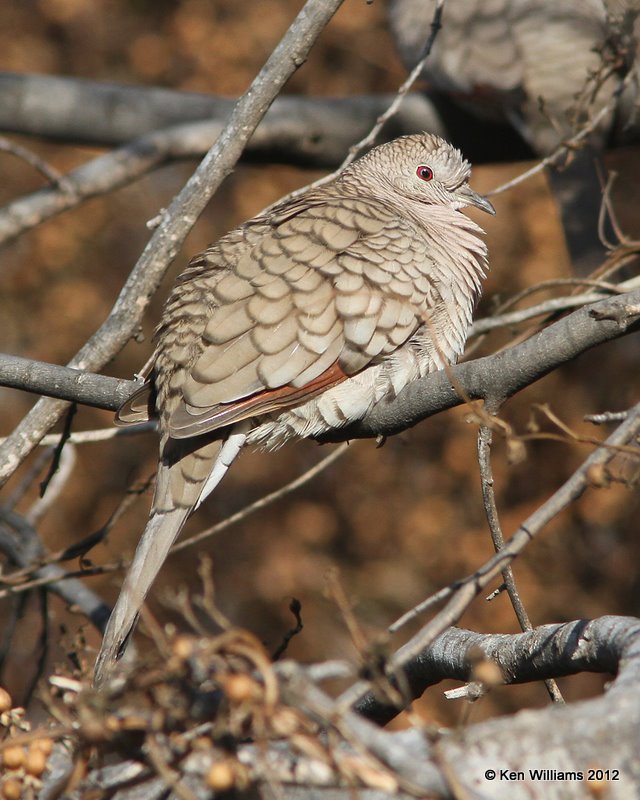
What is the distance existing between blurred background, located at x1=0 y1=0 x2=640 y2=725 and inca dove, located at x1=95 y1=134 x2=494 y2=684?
413 cm

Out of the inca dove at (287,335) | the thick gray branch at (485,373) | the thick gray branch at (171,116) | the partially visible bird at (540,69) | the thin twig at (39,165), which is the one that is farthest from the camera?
the thick gray branch at (171,116)

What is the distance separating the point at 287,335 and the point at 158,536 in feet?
2.37

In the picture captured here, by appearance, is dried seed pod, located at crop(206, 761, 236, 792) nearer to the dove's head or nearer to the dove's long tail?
the dove's long tail

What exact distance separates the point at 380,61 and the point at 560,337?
7.64 metres

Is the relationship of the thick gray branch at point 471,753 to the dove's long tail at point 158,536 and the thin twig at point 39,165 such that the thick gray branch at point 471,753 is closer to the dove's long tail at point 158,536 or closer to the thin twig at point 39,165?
the dove's long tail at point 158,536

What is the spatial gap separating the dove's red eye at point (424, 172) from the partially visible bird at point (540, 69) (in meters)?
1.29

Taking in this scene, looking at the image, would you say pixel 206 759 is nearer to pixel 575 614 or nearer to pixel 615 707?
pixel 615 707

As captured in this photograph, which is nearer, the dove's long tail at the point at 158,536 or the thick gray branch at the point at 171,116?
the dove's long tail at the point at 158,536

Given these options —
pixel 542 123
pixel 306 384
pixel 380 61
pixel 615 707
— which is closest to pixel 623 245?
pixel 306 384

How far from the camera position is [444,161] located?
4172mm

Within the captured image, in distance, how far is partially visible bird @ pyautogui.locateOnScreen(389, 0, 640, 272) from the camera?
17.5 ft

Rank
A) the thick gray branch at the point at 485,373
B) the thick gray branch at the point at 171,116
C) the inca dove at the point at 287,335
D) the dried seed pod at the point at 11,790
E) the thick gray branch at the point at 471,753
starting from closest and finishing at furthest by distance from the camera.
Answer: the thick gray branch at the point at 471,753, the dried seed pod at the point at 11,790, the thick gray branch at the point at 485,373, the inca dove at the point at 287,335, the thick gray branch at the point at 171,116

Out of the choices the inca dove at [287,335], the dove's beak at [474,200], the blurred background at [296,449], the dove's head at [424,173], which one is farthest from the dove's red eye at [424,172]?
the blurred background at [296,449]

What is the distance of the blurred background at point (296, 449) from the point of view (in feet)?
26.6
